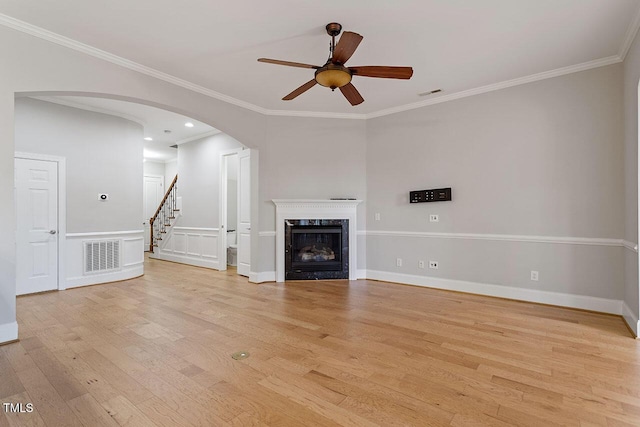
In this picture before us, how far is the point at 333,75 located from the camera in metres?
2.86

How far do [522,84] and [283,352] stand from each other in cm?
450

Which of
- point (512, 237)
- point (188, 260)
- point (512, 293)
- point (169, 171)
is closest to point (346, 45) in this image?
point (512, 237)

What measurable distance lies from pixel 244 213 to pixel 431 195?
348 cm

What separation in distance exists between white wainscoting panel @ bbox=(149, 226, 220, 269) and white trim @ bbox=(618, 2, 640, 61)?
676 cm

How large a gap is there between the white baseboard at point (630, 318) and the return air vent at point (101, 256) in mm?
7289

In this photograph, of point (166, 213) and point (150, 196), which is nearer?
point (166, 213)

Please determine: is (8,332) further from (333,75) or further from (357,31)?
(357,31)

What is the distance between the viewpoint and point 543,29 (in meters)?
2.97

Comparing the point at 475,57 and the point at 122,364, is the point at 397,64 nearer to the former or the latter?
the point at 475,57

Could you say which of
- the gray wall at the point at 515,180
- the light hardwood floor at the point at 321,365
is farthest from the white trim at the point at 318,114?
the light hardwood floor at the point at 321,365

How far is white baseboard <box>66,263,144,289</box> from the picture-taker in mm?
5023

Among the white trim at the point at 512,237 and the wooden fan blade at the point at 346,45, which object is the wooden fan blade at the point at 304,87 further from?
the white trim at the point at 512,237

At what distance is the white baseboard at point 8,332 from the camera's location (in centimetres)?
275

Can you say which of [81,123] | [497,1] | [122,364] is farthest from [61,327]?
[497,1]
